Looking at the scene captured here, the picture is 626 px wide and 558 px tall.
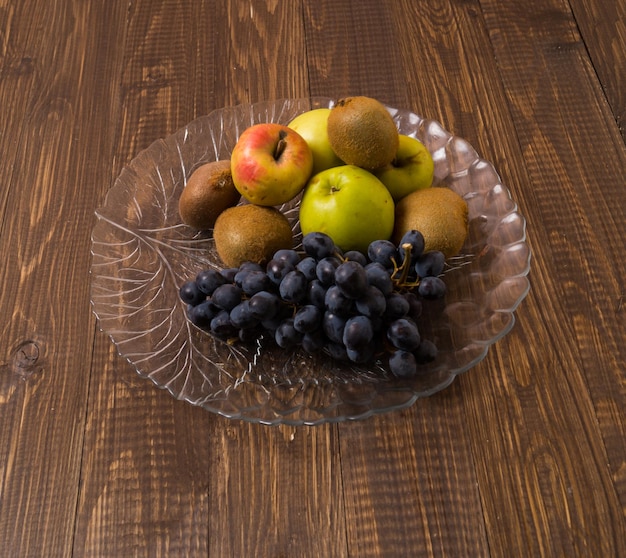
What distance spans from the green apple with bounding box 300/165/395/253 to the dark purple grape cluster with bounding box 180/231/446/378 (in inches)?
1.4

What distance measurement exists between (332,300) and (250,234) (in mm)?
136

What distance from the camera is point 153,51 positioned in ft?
3.23

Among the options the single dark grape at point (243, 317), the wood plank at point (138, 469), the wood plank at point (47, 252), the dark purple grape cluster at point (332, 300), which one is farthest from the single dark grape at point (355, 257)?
the wood plank at point (47, 252)

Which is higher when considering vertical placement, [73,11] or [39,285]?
[73,11]

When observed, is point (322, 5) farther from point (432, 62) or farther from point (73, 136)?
point (73, 136)

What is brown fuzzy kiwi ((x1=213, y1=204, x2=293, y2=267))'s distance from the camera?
60 centimetres

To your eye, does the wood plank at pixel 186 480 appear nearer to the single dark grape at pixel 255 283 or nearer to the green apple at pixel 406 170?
the single dark grape at pixel 255 283

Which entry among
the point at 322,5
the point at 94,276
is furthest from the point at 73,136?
the point at 322,5

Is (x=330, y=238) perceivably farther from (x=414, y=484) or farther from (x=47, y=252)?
(x=47, y=252)

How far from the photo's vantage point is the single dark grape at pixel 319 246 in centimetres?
55

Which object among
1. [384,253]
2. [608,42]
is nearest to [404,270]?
[384,253]

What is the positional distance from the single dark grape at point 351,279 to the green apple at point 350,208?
109mm

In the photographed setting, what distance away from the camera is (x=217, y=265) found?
0.66 metres

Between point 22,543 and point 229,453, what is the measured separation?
8.6 inches
